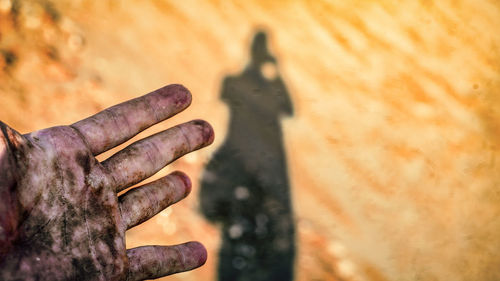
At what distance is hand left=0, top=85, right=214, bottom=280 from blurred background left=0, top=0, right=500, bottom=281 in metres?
0.21

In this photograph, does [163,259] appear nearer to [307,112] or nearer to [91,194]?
[91,194]

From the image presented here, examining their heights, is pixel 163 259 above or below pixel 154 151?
below

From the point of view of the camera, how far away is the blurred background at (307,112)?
182cm

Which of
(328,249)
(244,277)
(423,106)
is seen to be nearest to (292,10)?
(423,106)

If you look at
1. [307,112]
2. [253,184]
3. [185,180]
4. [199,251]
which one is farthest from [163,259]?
[307,112]

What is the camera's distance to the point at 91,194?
138 centimetres

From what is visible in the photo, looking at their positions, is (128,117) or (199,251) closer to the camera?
(128,117)

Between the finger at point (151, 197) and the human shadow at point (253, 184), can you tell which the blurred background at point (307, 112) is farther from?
the finger at point (151, 197)

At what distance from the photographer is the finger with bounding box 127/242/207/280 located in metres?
1.52

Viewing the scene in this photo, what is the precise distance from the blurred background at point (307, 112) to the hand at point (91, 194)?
0.69 ft

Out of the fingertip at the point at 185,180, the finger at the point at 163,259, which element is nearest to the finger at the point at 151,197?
the fingertip at the point at 185,180

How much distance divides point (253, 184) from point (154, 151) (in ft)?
1.60

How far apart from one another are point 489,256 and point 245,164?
1.14 m

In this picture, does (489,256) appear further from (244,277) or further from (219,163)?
(219,163)
